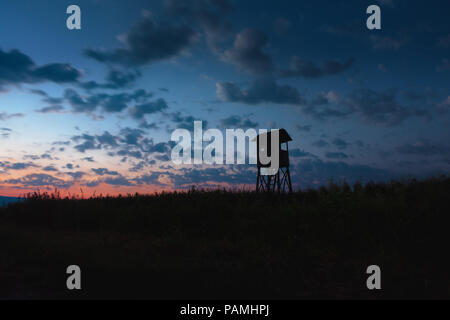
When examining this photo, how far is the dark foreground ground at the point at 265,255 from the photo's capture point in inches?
191

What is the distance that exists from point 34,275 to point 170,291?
247 centimetres

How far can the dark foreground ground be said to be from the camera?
4840 millimetres

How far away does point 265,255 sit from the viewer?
6359mm

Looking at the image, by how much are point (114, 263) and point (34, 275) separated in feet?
4.25

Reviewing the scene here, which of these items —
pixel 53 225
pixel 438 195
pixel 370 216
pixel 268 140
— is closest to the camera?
pixel 370 216

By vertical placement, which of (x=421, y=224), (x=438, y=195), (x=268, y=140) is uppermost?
(x=268, y=140)

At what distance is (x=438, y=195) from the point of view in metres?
8.65

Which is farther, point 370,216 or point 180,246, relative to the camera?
point 370,216
